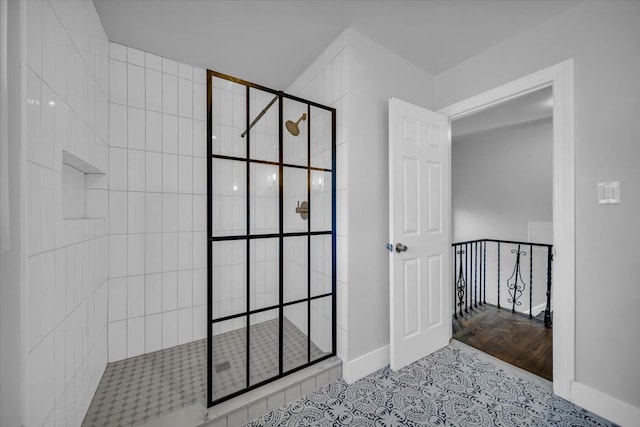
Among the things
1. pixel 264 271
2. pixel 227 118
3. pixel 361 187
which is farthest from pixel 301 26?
pixel 264 271

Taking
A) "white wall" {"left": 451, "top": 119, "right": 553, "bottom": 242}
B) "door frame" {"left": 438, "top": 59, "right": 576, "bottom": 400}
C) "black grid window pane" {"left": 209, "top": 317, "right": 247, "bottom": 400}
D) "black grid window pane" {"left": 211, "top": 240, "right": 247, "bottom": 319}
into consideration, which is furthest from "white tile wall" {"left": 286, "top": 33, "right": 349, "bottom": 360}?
"white wall" {"left": 451, "top": 119, "right": 553, "bottom": 242}

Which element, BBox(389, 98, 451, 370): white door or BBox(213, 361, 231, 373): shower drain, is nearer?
BBox(213, 361, 231, 373): shower drain

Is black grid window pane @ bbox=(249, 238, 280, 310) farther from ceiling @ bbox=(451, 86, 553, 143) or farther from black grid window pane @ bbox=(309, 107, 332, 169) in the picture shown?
ceiling @ bbox=(451, 86, 553, 143)

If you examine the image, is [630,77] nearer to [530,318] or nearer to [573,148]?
[573,148]

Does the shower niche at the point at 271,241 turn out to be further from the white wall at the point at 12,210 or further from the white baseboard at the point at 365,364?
the white wall at the point at 12,210

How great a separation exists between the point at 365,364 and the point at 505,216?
148 inches

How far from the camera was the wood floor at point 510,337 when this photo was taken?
1.92m

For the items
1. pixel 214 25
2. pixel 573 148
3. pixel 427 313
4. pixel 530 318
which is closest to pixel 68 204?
pixel 214 25

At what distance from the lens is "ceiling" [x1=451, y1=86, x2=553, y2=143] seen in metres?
2.86

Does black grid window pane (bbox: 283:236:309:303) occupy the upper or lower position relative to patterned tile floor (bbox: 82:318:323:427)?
upper

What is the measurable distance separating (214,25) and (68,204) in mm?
1451

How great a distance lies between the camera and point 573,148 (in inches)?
59.3

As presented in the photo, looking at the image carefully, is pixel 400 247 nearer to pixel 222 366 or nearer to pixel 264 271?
→ pixel 264 271

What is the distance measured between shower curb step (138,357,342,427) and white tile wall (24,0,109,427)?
506 mm
